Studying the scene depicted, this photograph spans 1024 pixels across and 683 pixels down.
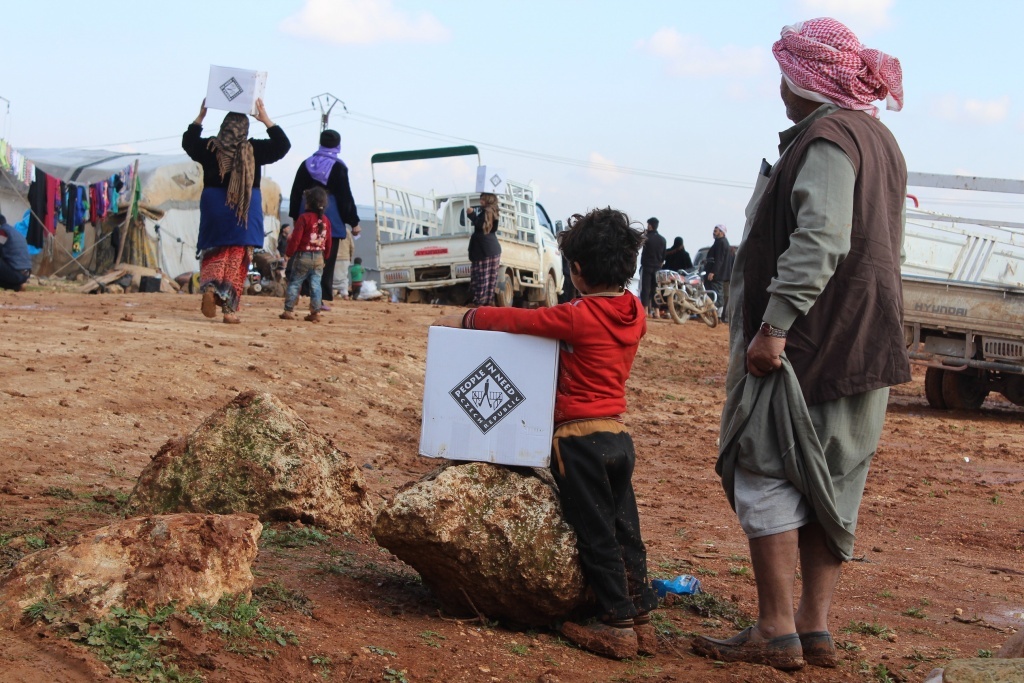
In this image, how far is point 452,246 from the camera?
18.8 metres

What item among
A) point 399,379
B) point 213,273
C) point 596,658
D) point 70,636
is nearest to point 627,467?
point 596,658

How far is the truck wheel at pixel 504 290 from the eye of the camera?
1783 centimetres

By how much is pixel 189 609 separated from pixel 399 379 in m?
6.73

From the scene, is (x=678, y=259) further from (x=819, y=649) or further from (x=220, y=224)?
(x=819, y=649)

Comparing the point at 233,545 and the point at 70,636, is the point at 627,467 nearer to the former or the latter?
the point at 233,545

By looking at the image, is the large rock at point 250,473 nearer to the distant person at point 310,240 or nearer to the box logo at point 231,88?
the box logo at point 231,88

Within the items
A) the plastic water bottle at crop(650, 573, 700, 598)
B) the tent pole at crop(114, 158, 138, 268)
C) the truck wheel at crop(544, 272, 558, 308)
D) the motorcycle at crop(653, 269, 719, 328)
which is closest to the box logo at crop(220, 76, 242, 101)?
the plastic water bottle at crop(650, 573, 700, 598)

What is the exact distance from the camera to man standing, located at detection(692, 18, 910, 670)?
3.47 meters

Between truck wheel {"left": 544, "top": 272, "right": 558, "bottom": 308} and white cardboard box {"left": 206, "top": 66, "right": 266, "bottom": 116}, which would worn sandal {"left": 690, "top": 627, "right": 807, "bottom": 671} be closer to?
white cardboard box {"left": 206, "top": 66, "right": 266, "bottom": 116}

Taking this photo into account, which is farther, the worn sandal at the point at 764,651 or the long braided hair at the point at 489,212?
the long braided hair at the point at 489,212

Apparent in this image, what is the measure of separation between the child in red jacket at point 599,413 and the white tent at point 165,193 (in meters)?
20.8

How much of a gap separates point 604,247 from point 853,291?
82cm

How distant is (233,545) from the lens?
10.9 ft

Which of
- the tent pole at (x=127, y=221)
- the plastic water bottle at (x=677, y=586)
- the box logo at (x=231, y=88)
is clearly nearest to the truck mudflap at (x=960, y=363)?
the box logo at (x=231, y=88)
